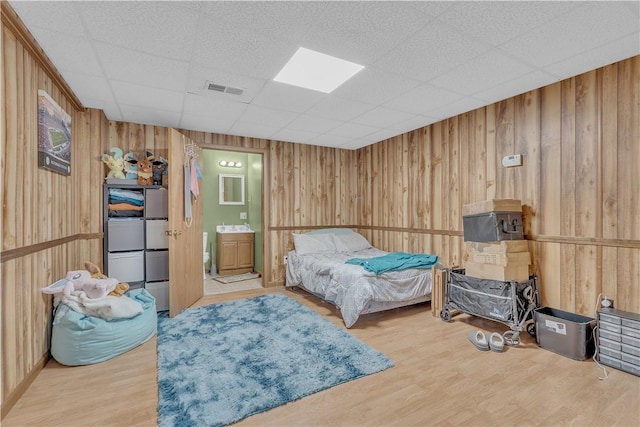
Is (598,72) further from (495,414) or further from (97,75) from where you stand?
(97,75)

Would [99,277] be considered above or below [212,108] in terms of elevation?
below

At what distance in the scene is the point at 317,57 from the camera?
230 cm

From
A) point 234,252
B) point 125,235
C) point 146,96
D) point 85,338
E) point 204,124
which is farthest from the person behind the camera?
point 234,252

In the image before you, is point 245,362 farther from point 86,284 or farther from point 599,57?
point 599,57

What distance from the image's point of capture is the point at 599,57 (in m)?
2.29

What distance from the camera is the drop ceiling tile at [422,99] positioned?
2902 millimetres

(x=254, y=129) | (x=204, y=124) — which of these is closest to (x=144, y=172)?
(x=204, y=124)

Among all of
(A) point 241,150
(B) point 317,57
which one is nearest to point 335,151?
(A) point 241,150

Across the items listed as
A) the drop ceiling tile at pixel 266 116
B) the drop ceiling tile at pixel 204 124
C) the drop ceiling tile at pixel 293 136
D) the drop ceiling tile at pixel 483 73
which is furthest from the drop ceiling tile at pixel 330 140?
the drop ceiling tile at pixel 483 73

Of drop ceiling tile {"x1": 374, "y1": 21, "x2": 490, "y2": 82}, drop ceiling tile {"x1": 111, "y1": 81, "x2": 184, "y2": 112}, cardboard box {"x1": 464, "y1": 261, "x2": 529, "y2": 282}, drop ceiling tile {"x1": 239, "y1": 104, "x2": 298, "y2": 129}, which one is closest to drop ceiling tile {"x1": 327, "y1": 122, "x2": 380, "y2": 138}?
drop ceiling tile {"x1": 239, "y1": 104, "x2": 298, "y2": 129}

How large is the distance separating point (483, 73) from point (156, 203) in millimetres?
3668

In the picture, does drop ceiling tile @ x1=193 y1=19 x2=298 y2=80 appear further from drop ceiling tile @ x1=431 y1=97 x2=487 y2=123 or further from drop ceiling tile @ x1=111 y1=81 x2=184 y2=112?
drop ceiling tile @ x1=431 y1=97 x2=487 y2=123

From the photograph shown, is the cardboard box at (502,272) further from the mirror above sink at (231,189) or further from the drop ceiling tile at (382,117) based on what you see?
the mirror above sink at (231,189)

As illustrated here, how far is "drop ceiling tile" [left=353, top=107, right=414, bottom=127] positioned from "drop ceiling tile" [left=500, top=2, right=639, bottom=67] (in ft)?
4.59
